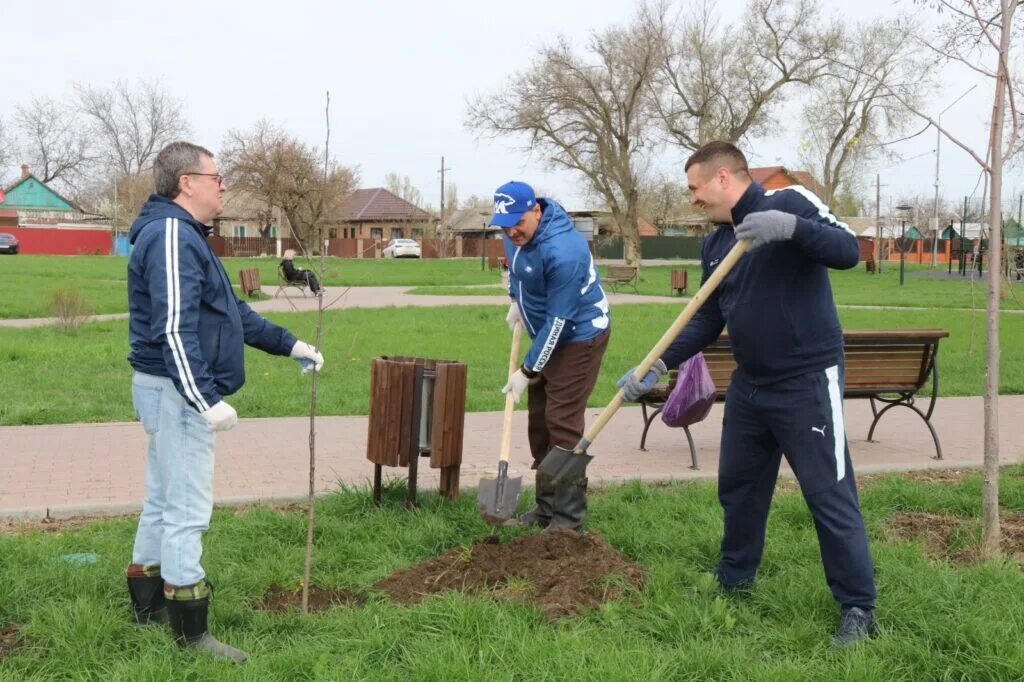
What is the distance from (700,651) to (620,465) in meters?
3.26

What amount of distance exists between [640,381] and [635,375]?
0.14 feet

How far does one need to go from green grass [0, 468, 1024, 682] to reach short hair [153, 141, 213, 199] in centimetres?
161

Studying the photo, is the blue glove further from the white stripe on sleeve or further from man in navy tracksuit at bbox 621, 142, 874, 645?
the white stripe on sleeve

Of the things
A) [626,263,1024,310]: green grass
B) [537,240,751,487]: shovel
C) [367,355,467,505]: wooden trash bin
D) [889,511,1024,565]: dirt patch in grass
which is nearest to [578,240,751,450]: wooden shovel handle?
[537,240,751,487]: shovel

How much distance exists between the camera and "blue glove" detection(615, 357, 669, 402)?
13.6 feet

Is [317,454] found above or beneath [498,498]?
beneath

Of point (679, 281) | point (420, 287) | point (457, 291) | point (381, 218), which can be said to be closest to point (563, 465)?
point (457, 291)

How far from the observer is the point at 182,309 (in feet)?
10.8

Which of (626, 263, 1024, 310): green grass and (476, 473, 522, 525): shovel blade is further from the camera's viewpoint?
(626, 263, 1024, 310): green grass

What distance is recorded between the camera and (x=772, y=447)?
3.98 meters

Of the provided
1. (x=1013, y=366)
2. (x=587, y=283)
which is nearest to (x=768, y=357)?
(x=587, y=283)

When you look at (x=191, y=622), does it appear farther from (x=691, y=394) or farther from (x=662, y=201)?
(x=662, y=201)

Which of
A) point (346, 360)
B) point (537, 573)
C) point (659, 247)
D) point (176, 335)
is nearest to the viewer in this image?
point (176, 335)

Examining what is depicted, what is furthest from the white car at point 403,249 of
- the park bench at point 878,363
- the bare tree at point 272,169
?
the park bench at point 878,363
